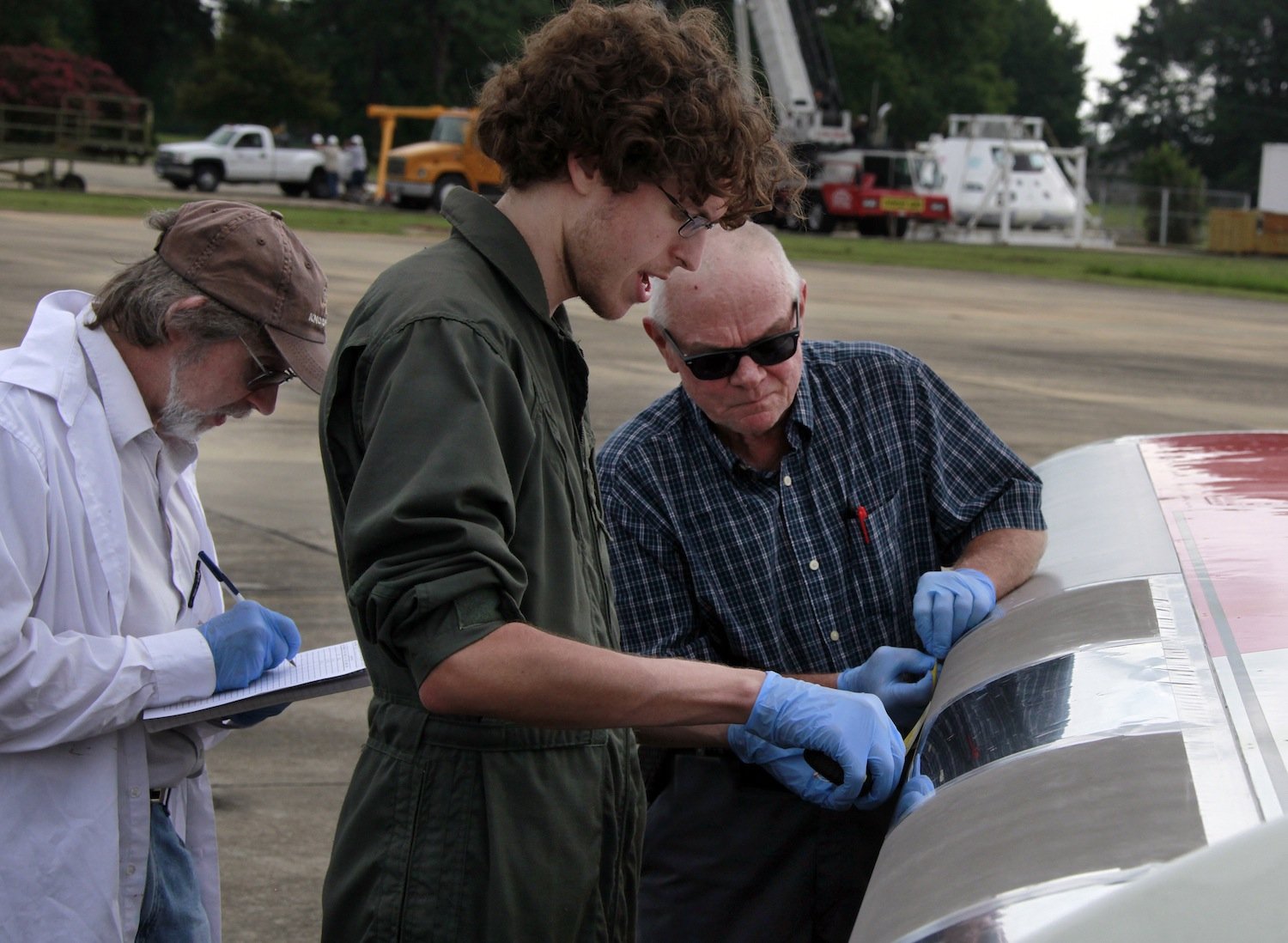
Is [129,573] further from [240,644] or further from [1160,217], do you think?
[1160,217]

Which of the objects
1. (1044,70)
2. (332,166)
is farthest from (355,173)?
(1044,70)

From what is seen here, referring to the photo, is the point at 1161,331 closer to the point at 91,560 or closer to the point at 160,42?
the point at 91,560

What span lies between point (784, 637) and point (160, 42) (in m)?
68.0

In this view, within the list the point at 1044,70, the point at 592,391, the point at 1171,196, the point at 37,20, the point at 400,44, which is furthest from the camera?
the point at 1044,70

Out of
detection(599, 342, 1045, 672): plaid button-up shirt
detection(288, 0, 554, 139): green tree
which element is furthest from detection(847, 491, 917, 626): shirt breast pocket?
detection(288, 0, 554, 139): green tree

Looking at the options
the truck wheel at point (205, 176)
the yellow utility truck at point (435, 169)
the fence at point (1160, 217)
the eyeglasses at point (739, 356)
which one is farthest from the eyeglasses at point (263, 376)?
the fence at point (1160, 217)

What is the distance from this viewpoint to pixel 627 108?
1.72m

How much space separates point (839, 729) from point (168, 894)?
3.52ft

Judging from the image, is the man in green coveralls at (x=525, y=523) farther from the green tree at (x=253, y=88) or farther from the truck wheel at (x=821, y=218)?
the green tree at (x=253, y=88)

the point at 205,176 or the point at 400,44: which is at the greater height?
the point at 400,44

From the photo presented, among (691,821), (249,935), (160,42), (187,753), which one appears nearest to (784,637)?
(691,821)

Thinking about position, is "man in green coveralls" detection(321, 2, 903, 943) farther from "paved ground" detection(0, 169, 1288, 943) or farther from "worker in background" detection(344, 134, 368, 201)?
"worker in background" detection(344, 134, 368, 201)

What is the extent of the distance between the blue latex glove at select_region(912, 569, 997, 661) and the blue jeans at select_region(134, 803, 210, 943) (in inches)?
47.5

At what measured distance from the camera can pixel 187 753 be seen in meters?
2.29
